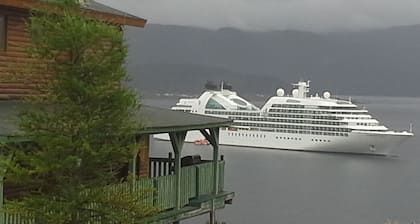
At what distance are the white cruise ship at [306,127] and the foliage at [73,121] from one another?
3125 inches

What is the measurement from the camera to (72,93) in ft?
30.2

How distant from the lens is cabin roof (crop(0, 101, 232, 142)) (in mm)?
10109

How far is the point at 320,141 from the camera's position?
9450 centimetres

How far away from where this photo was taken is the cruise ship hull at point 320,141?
89.3 m

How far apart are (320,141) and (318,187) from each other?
36.3 meters

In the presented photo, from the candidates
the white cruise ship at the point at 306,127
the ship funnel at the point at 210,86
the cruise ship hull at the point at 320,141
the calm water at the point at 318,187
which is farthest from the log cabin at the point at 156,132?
the ship funnel at the point at 210,86

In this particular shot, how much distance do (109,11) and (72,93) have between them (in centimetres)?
688

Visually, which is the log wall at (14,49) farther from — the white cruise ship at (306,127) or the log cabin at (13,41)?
the white cruise ship at (306,127)

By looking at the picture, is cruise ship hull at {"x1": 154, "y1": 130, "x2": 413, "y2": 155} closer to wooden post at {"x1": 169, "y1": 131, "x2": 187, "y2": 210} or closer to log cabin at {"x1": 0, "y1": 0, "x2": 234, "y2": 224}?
log cabin at {"x1": 0, "y1": 0, "x2": 234, "y2": 224}

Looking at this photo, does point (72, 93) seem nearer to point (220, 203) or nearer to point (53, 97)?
point (53, 97)

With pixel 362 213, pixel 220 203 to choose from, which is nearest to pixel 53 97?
pixel 220 203

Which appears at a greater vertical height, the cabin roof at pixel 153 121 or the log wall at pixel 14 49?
the log wall at pixel 14 49

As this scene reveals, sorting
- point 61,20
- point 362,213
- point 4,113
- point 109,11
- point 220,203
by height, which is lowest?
point 362,213

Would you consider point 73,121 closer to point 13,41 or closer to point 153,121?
point 153,121
